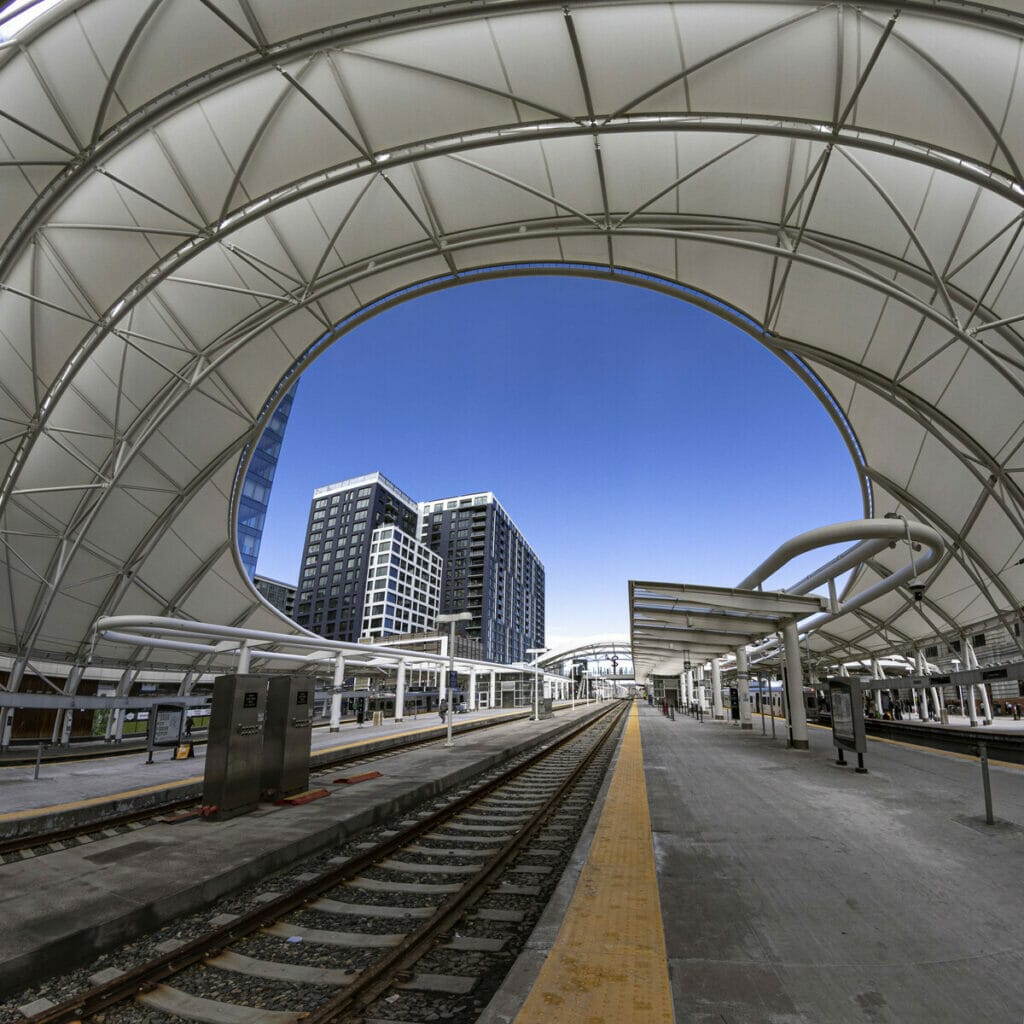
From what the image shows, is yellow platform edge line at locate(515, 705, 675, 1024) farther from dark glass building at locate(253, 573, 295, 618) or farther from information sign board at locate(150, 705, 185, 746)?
dark glass building at locate(253, 573, 295, 618)

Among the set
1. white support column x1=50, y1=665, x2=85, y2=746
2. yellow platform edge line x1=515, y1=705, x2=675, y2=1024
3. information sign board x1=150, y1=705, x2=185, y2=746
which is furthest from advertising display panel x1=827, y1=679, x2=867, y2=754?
white support column x1=50, y1=665, x2=85, y2=746

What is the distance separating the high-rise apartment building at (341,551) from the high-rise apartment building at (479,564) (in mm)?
16869

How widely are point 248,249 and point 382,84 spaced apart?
24.8 feet

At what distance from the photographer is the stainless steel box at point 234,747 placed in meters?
9.20

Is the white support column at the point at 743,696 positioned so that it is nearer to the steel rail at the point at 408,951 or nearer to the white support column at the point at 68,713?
the steel rail at the point at 408,951

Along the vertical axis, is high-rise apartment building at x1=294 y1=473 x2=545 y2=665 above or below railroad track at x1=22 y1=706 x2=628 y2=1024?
above

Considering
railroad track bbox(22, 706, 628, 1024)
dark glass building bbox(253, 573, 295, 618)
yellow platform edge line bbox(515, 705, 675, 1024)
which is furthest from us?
dark glass building bbox(253, 573, 295, 618)

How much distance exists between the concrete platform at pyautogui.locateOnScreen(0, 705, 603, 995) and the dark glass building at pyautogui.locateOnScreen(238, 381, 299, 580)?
168 ft

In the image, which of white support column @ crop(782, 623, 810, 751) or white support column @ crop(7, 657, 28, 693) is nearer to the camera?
white support column @ crop(782, 623, 810, 751)

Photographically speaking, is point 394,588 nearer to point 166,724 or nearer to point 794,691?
point 166,724

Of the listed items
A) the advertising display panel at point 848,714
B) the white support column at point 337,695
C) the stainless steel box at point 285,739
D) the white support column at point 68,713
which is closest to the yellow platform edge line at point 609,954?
the stainless steel box at point 285,739

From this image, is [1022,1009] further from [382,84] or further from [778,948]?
[382,84]

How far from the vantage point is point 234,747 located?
9430 millimetres

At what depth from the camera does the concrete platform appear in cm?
481
